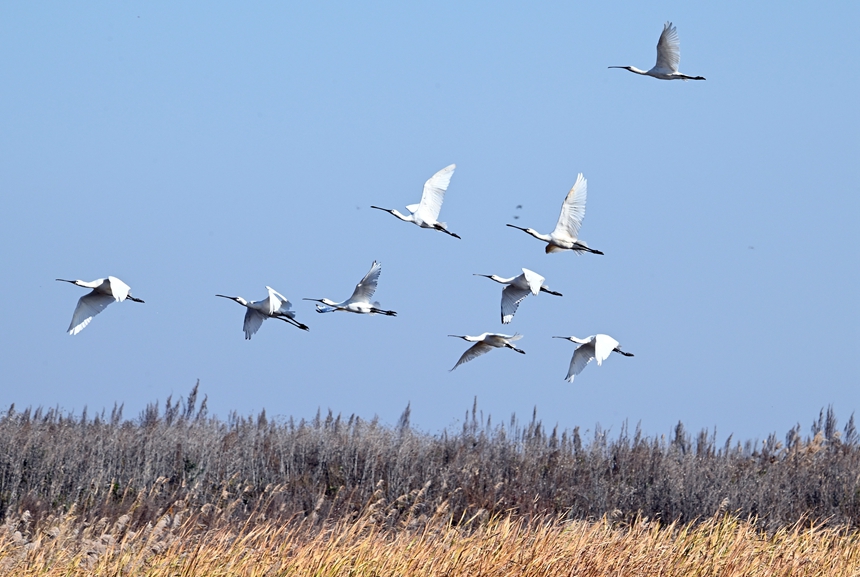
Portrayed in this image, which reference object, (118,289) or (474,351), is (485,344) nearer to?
(474,351)

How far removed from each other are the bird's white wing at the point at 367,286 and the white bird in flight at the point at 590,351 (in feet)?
7.61

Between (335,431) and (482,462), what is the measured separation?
2.51 meters

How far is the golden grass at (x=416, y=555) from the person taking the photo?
32.2 ft

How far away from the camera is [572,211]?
1312 centimetres

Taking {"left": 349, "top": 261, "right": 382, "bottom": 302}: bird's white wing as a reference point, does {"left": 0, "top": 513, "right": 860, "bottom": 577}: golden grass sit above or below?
below

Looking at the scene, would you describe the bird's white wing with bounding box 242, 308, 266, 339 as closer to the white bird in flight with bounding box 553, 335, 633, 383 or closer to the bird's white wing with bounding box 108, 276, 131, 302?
the bird's white wing with bounding box 108, 276, 131, 302

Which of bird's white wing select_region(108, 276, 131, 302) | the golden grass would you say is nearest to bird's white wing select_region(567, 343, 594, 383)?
the golden grass

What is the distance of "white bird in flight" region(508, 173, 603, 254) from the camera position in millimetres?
13102

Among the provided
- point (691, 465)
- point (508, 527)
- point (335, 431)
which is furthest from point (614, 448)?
point (508, 527)

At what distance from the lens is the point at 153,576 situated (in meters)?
9.47

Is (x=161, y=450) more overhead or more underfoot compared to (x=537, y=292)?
more underfoot

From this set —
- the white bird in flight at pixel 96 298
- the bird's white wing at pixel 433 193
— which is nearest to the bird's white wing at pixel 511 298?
the bird's white wing at pixel 433 193

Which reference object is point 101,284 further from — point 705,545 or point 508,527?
point 705,545

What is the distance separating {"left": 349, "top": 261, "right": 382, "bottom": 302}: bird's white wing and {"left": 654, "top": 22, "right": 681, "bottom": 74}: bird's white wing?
3601 mm
